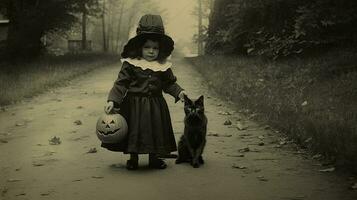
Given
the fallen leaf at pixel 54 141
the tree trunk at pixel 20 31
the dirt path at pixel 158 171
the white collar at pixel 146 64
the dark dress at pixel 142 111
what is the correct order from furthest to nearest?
1. the tree trunk at pixel 20 31
2. the fallen leaf at pixel 54 141
3. the white collar at pixel 146 64
4. the dark dress at pixel 142 111
5. the dirt path at pixel 158 171

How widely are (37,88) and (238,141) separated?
10.8 m

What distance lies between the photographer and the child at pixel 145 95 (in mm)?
7320

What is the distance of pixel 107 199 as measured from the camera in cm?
601

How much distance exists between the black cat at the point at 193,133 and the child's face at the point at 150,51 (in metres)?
A: 0.67

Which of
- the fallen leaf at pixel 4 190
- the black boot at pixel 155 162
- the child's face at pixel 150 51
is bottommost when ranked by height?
the fallen leaf at pixel 4 190

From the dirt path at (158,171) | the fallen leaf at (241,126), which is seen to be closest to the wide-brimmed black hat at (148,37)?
the dirt path at (158,171)

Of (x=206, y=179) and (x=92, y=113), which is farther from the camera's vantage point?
(x=92, y=113)

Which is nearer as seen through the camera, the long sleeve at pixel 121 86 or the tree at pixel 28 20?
the long sleeve at pixel 121 86

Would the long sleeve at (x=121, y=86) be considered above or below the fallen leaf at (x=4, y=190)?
above

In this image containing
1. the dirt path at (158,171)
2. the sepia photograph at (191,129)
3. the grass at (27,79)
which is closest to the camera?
the dirt path at (158,171)

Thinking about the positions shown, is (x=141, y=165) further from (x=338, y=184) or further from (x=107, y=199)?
(x=338, y=184)

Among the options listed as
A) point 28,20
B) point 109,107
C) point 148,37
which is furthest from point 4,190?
point 28,20

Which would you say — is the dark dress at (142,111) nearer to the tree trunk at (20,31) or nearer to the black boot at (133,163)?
the black boot at (133,163)

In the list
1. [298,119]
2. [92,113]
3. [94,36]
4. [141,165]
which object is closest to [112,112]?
[141,165]
